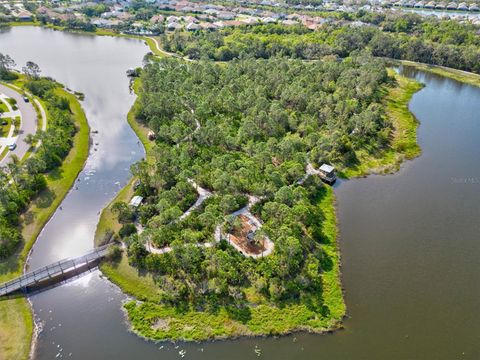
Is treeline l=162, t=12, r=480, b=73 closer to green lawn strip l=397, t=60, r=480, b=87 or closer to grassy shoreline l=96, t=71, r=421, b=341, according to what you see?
green lawn strip l=397, t=60, r=480, b=87

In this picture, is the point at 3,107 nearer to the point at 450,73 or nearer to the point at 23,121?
the point at 23,121

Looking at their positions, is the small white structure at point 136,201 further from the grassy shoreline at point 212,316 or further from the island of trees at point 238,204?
the grassy shoreline at point 212,316

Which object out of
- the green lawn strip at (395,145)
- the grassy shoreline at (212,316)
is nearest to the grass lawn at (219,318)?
the grassy shoreline at (212,316)

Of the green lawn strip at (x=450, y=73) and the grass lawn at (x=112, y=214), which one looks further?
the green lawn strip at (x=450, y=73)

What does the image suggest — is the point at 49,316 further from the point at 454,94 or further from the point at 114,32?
the point at 114,32

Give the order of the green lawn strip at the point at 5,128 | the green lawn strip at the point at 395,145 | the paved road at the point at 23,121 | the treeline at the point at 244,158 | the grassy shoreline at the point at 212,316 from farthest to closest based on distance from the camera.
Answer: the green lawn strip at the point at 5,128 < the green lawn strip at the point at 395,145 < the paved road at the point at 23,121 < the treeline at the point at 244,158 < the grassy shoreline at the point at 212,316

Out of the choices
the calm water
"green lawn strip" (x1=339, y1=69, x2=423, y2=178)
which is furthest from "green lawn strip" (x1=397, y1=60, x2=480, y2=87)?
the calm water

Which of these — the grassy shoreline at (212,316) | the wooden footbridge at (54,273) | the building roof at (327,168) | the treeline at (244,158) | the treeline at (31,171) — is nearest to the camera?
the grassy shoreline at (212,316)
